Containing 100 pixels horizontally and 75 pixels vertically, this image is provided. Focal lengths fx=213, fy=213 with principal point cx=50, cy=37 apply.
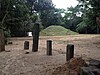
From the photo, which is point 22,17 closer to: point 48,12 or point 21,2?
point 21,2

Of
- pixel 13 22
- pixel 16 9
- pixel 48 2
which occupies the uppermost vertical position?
pixel 48 2

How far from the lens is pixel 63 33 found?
127ft

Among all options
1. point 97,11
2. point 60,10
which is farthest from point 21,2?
point 60,10

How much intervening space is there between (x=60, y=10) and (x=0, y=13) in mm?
30583

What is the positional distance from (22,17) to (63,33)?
13.8 meters

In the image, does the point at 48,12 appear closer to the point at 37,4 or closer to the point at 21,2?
the point at 37,4

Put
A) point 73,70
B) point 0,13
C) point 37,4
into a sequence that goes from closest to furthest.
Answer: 1. point 73,70
2. point 0,13
3. point 37,4

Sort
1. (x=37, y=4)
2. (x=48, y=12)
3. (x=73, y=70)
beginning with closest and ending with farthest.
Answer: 1. (x=73, y=70)
2. (x=37, y=4)
3. (x=48, y=12)

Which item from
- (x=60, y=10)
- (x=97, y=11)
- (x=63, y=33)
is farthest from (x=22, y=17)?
(x=60, y=10)

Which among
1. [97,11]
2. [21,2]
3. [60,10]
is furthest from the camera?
[60,10]

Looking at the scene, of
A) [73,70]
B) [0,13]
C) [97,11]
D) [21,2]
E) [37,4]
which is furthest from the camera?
[37,4]

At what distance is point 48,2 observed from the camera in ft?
144

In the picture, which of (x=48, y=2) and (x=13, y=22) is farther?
(x=48, y=2)

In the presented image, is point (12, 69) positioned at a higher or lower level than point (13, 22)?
lower
